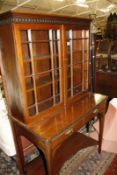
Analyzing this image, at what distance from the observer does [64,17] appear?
1.37 meters

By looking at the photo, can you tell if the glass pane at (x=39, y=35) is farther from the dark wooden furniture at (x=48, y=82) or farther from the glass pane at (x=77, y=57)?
the glass pane at (x=77, y=57)

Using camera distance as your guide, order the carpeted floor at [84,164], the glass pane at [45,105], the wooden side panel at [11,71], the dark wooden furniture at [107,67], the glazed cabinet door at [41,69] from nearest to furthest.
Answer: the wooden side panel at [11,71], the glazed cabinet door at [41,69], the glass pane at [45,105], the carpeted floor at [84,164], the dark wooden furniture at [107,67]

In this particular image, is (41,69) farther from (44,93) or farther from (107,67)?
(107,67)

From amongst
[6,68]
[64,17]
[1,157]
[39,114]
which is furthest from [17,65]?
[1,157]

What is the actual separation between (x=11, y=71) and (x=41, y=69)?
514 millimetres

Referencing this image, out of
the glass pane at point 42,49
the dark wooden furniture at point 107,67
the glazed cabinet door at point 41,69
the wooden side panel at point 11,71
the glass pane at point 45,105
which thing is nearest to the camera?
the wooden side panel at point 11,71

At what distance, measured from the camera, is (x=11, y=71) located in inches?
49.4

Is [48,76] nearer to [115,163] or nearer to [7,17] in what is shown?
[7,17]

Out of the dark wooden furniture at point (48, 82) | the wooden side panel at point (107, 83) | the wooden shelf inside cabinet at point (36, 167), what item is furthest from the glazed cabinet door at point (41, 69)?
the wooden side panel at point (107, 83)

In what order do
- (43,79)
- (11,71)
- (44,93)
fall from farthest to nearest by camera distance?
(44,93)
(43,79)
(11,71)

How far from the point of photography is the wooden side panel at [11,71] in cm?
115

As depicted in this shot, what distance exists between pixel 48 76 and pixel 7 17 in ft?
2.42

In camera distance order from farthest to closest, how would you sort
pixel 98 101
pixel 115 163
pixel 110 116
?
1. pixel 110 116
2. pixel 115 163
3. pixel 98 101

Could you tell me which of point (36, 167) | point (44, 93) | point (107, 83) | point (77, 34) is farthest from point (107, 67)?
point (36, 167)
